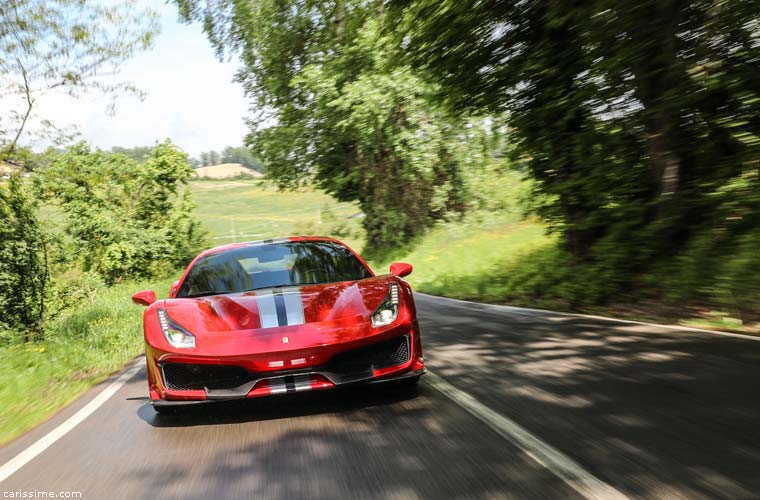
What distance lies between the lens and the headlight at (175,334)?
441cm

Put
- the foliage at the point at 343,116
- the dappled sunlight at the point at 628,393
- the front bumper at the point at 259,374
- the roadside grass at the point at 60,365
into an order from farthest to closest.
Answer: the foliage at the point at 343,116 < the roadside grass at the point at 60,365 < the front bumper at the point at 259,374 < the dappled sunlight at the point at 628,393

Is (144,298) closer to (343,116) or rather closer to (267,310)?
(267,310)

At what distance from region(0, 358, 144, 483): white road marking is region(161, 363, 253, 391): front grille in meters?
0.84

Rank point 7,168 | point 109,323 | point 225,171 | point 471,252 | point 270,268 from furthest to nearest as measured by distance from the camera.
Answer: point 225,171, point 471,252, point 7,168, point 109,323, point 270,268

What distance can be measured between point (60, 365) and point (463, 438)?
5385mm

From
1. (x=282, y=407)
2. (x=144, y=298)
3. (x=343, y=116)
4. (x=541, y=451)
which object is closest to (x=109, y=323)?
(x=144, y=298)

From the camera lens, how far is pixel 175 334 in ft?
14.8

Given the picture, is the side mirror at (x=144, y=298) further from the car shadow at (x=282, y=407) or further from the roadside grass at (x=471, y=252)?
the roadside grass at (x=471, y=252)

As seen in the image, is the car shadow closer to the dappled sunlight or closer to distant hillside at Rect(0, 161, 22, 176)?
the dappled sunlight

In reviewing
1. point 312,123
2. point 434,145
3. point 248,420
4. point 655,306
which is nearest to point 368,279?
point 248,420

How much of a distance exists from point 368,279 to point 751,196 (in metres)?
4.88

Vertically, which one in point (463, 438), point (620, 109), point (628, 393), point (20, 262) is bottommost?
point (628, 393)

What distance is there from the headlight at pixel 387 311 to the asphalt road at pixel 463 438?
1.86 feet

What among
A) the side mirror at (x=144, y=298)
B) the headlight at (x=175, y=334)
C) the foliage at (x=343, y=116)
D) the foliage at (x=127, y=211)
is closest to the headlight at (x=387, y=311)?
the headlight at (x=175, y=334)
